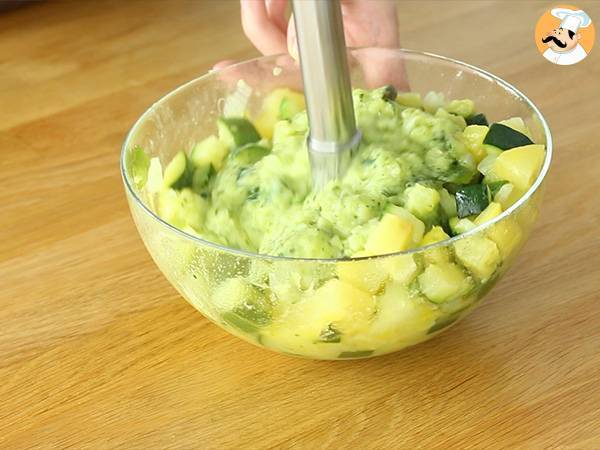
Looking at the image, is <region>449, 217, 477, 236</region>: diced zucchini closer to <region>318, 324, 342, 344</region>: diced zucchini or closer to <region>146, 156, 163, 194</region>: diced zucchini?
<region>318, 324, 342, 344</region>: diced zucchini

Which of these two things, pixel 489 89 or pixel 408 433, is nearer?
pixel 408 433

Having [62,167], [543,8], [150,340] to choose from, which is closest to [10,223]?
[62,167]

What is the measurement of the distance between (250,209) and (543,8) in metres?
0.79

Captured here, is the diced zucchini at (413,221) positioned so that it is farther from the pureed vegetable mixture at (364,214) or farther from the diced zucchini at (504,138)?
the diced zucchini at (504,138)

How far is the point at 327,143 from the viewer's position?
0.80 m

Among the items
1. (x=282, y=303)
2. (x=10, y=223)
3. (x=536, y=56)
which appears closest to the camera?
(x=282, y=303)

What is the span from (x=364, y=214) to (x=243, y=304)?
0.38ft

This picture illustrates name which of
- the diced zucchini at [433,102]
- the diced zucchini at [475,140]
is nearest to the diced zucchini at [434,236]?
the diced zucchini at [475,140]

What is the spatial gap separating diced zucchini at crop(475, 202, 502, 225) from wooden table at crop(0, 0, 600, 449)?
13cm

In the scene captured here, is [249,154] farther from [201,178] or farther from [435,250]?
[435,250]

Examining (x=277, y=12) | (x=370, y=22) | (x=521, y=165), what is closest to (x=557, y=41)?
(x=370, y=22)

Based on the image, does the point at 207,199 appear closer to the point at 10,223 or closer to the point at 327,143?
the point at 327,143

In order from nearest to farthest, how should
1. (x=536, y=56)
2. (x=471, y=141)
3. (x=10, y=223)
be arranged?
1. (x=471, y=141)
2. (x=10, y=223)
3. (x=536, y=56)

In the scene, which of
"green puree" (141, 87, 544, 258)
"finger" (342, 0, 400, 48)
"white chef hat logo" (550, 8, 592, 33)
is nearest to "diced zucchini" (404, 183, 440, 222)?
"green puree" (141, 87, 544, 258)
